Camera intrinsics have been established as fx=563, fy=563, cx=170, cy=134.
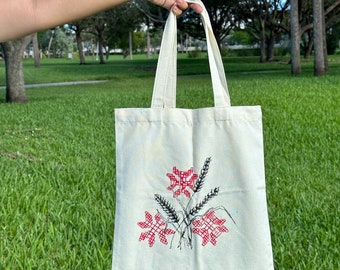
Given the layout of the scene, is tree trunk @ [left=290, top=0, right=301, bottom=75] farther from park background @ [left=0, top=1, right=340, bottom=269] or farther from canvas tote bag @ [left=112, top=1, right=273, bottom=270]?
canvas tote bag @ [left=112, top=1, right=273, bottom=270]

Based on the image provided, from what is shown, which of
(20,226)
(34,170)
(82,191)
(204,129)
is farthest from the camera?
(34,170)

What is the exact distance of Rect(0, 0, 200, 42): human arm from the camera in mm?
1652

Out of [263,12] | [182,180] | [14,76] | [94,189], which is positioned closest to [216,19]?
[263,12]

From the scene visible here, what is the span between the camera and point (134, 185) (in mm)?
1663

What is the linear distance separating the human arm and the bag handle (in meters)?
0.07

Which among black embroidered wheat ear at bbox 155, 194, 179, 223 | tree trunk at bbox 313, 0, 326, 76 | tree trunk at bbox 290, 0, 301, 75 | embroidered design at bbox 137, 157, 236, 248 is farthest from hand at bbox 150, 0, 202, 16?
tree trunk at bbox 290, 0, 301, 75

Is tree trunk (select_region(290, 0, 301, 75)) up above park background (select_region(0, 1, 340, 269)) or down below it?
above

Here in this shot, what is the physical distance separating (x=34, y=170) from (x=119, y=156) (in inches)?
111

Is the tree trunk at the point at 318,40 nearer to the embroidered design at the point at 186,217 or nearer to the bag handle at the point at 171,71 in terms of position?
the bag handle at the point at 171,71

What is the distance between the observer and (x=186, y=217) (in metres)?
1.67

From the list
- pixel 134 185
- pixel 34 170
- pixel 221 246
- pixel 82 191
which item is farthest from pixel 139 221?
pixel 34 170

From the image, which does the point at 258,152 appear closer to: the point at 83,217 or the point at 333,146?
the point at 83,217

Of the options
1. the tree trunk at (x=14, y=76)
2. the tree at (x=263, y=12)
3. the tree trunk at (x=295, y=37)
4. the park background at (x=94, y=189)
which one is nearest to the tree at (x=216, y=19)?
the tree at (x=263, y=12)

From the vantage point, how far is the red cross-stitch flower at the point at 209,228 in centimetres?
166
